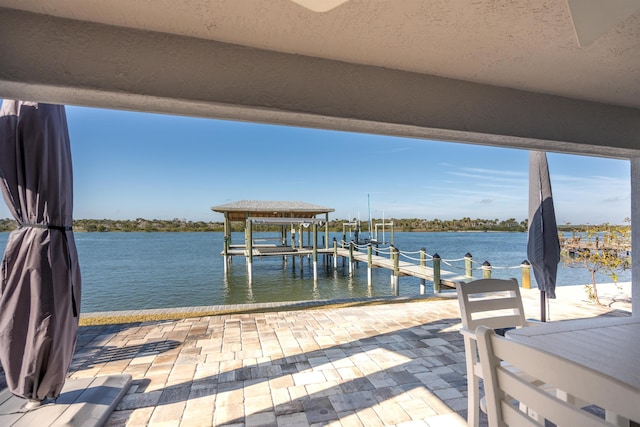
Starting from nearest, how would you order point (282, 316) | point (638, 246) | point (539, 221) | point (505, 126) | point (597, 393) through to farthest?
point (597, 393) → point (505, 126) → point (638, 246) → point (539, 221) → point (282, 316)

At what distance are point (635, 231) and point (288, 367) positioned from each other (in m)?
3.64

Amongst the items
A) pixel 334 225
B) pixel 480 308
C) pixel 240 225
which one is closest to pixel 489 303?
pixel 480 308

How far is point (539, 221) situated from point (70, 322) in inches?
178

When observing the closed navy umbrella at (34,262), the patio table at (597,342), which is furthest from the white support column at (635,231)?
the closed navy umbrella at (34,262)

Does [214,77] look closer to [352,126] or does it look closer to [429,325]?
[352,126]

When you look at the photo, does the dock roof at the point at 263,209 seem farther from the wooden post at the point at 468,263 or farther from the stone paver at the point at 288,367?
the stone paver at the point at 288,367

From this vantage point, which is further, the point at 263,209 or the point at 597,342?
the point at 263,209

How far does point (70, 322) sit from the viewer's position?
1.86 metres

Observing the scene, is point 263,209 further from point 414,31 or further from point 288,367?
point 414,31

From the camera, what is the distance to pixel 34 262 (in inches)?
67.9

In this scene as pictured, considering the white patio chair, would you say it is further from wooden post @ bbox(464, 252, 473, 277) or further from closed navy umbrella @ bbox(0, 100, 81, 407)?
wooden post @ bbox(464, 252, 473, 277)

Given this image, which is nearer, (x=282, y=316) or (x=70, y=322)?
(x=70, y=322)

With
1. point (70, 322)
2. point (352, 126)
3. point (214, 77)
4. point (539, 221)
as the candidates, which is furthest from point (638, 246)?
point (70, 322)

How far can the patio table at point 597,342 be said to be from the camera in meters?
1.21
